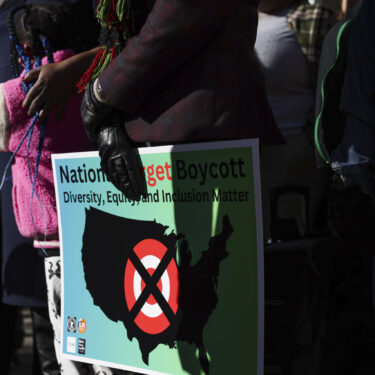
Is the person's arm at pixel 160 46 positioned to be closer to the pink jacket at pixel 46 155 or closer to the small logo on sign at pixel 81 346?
the pink jacket at pixel 46 155

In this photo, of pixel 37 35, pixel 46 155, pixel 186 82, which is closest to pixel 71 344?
pixel 46 155

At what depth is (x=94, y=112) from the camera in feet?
6.14

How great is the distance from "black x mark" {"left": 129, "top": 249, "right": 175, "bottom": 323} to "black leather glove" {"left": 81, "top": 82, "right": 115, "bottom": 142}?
14.5 inches

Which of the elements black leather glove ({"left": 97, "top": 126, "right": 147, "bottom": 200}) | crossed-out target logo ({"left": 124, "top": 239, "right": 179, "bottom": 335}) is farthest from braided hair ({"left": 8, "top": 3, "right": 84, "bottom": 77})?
crossed-out target logo ({"left": 124, "top": 239, "right": 179, "bottom": 335})

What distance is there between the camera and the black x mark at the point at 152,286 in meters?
1.89

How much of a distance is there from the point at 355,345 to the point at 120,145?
102 centimetres

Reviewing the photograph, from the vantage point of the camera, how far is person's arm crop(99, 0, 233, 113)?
1.71 metres

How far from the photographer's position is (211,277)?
1804 mm

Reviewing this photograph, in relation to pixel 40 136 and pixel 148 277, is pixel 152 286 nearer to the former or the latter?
pixel 148 277

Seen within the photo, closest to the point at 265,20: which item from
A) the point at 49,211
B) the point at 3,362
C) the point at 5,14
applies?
the point at 5,14

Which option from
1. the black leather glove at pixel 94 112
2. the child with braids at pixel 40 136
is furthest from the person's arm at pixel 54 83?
the black leather glove at pixel 94 112

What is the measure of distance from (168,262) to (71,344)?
475 mm

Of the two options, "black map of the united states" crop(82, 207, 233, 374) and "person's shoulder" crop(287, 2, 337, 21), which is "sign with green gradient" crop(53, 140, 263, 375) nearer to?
"black map of the united states" crop(82, 207, 233, 374)

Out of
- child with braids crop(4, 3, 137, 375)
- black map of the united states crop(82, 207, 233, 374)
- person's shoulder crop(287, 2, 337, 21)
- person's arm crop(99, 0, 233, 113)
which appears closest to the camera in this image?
person's arm crop(99, 0, 233, 113)
